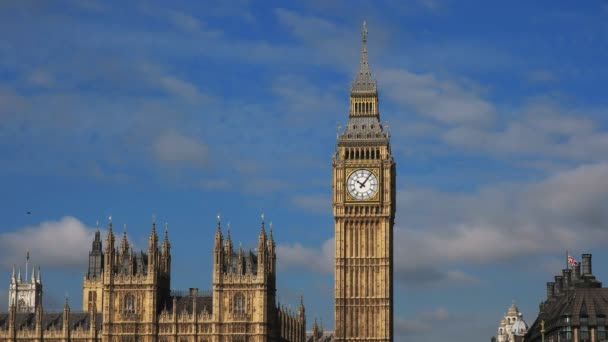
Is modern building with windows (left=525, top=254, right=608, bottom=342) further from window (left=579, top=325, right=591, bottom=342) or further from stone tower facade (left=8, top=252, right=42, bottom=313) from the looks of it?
stone tower facade (left=8, top=252, right=42, bottom=313)

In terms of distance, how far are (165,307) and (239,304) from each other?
27.2ft

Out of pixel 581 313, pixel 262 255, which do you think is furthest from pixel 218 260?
pixel 581 313

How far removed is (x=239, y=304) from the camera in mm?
150000

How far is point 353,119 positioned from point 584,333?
4503cm

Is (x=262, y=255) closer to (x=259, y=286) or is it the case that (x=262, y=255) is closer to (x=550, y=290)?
(x=259, y=286)

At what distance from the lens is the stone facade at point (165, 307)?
490 ft

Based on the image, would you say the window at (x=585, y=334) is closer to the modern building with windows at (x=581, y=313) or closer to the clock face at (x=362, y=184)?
the modern building with windows at (x=581, y=313)

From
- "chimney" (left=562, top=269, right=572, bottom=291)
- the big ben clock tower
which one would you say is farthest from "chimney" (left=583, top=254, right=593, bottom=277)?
the big ben clock tower

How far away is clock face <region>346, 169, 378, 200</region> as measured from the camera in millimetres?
159875

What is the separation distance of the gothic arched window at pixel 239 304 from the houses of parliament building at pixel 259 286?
4.1 inches

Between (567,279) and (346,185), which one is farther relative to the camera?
(346,185)

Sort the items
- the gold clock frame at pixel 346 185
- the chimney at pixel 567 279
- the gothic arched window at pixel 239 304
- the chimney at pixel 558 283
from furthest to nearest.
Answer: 1. the gold clock frame at pixel 346 185
2. the chimney at pixel 558 283
3. the gothic arched window at pixel 239 304
4. the chimney at pixel 567 279

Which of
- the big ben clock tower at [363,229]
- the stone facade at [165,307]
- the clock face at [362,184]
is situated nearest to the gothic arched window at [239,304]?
the stone facade at [165,307]

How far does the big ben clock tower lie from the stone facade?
7853mm
